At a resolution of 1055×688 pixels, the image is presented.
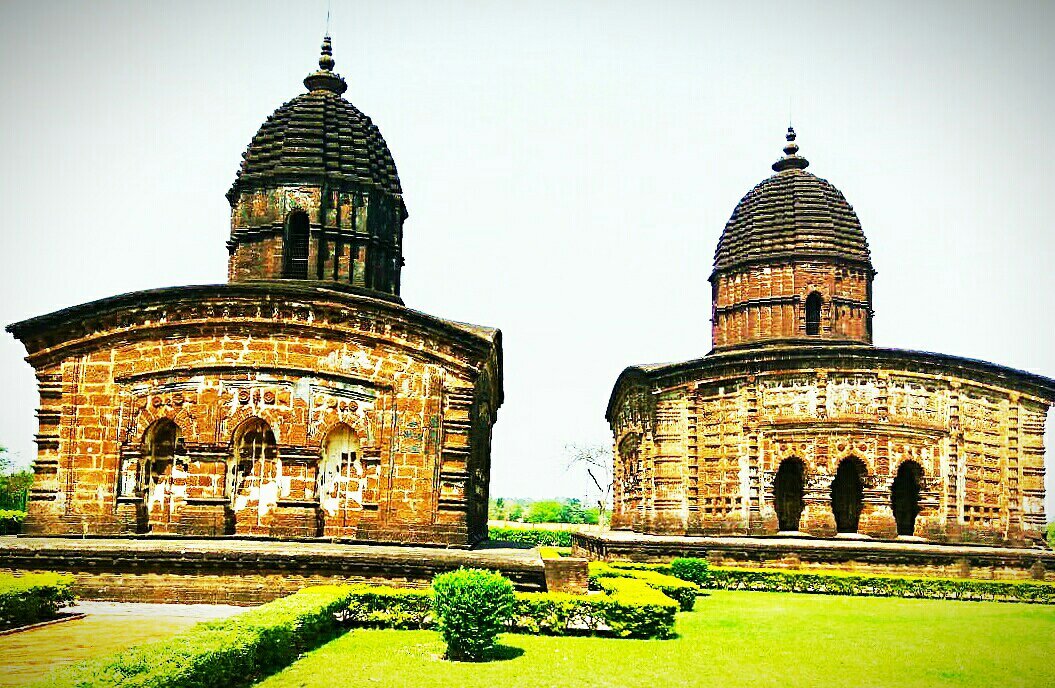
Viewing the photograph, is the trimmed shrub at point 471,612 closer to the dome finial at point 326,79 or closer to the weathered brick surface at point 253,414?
the weathered brick surface at point 253,414

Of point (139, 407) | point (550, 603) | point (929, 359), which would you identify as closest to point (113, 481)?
point (139, 407)

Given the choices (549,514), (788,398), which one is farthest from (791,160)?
(549,514)

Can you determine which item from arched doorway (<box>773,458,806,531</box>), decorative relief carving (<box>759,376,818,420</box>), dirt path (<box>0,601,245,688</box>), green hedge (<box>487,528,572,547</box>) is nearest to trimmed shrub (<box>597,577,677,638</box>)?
dirt path (<box>0,601,245,688</box>)

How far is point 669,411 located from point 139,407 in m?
14.7

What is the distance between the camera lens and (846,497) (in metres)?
27.0

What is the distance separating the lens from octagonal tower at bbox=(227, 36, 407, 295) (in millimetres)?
22609

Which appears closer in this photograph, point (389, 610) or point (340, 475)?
point (389, 610)

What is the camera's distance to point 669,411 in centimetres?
2755

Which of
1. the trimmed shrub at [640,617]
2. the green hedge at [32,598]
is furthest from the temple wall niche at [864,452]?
the green hedge at [32,598]

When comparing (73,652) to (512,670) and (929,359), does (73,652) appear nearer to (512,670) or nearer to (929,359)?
(512,670)

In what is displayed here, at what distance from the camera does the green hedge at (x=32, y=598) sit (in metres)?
13.3

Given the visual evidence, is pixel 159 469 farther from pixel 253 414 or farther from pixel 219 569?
pixel 219 569

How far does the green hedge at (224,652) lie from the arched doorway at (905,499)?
18629 mm

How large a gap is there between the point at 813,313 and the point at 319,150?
1623 centimetres
